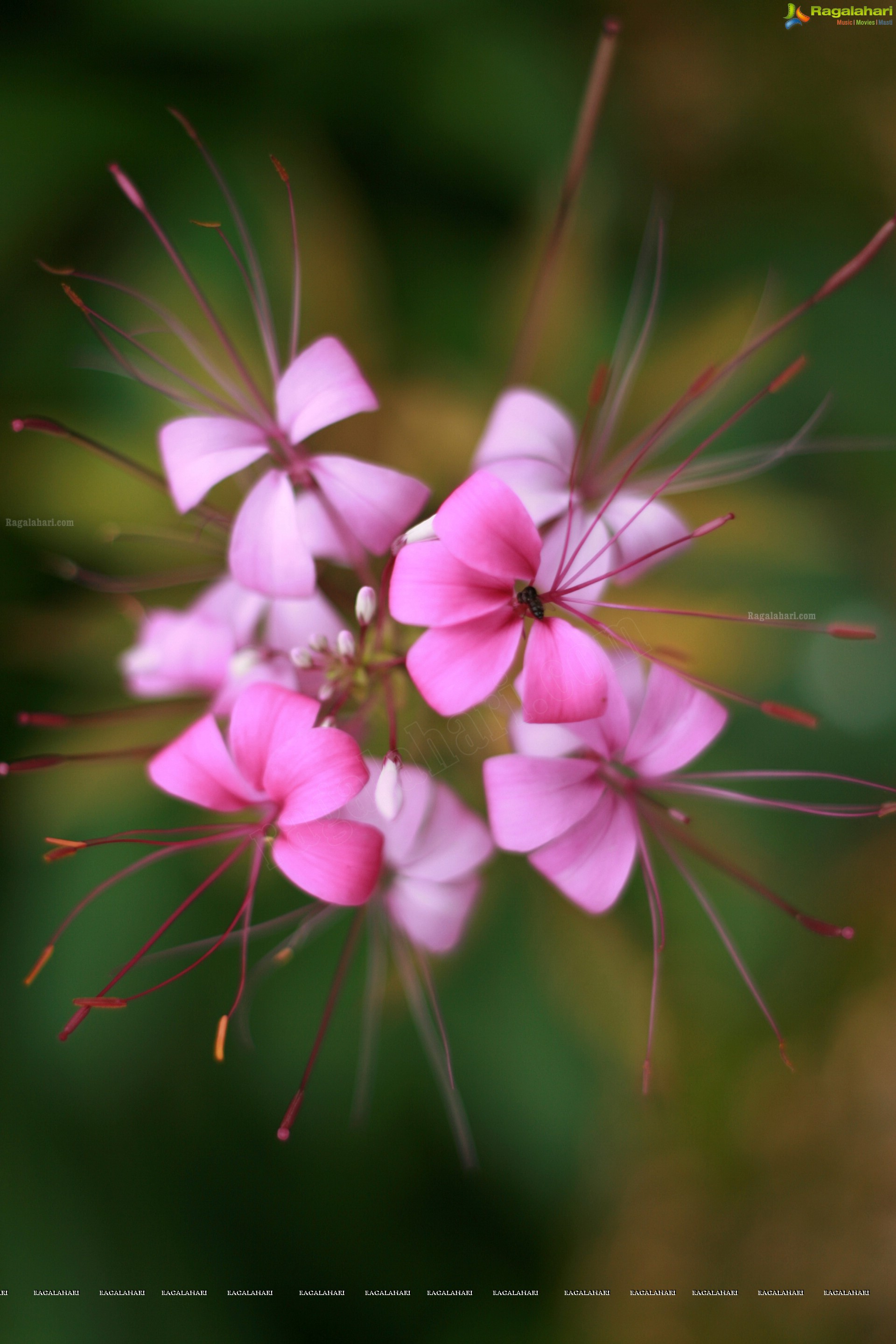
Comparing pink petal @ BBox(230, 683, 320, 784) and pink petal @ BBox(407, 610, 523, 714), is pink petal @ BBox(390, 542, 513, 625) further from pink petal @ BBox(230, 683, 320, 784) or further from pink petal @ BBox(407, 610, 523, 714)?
pink petal @ BBox(230, 683, 320, 784)

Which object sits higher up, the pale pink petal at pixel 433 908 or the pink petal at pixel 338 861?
the pink petal at pixel 338 861

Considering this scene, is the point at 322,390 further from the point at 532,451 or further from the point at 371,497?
the point at 532,451

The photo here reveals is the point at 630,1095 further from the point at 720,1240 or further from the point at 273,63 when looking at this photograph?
the point at 273,63

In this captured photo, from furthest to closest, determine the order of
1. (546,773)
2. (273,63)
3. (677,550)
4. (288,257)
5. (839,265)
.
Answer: (839,265) → (273,63) → (288,257) → (677,550) → (546,773)

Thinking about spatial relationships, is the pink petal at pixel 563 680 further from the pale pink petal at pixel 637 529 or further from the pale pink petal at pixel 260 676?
the pale pink petal at pixel 260 676

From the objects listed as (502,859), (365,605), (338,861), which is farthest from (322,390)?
(502,859)

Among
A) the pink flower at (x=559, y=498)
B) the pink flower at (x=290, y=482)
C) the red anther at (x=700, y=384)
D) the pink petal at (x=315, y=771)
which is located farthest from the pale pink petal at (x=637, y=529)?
the pink petal at (x=315, y=771)

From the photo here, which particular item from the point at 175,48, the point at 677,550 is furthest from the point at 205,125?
the point at 677,550
